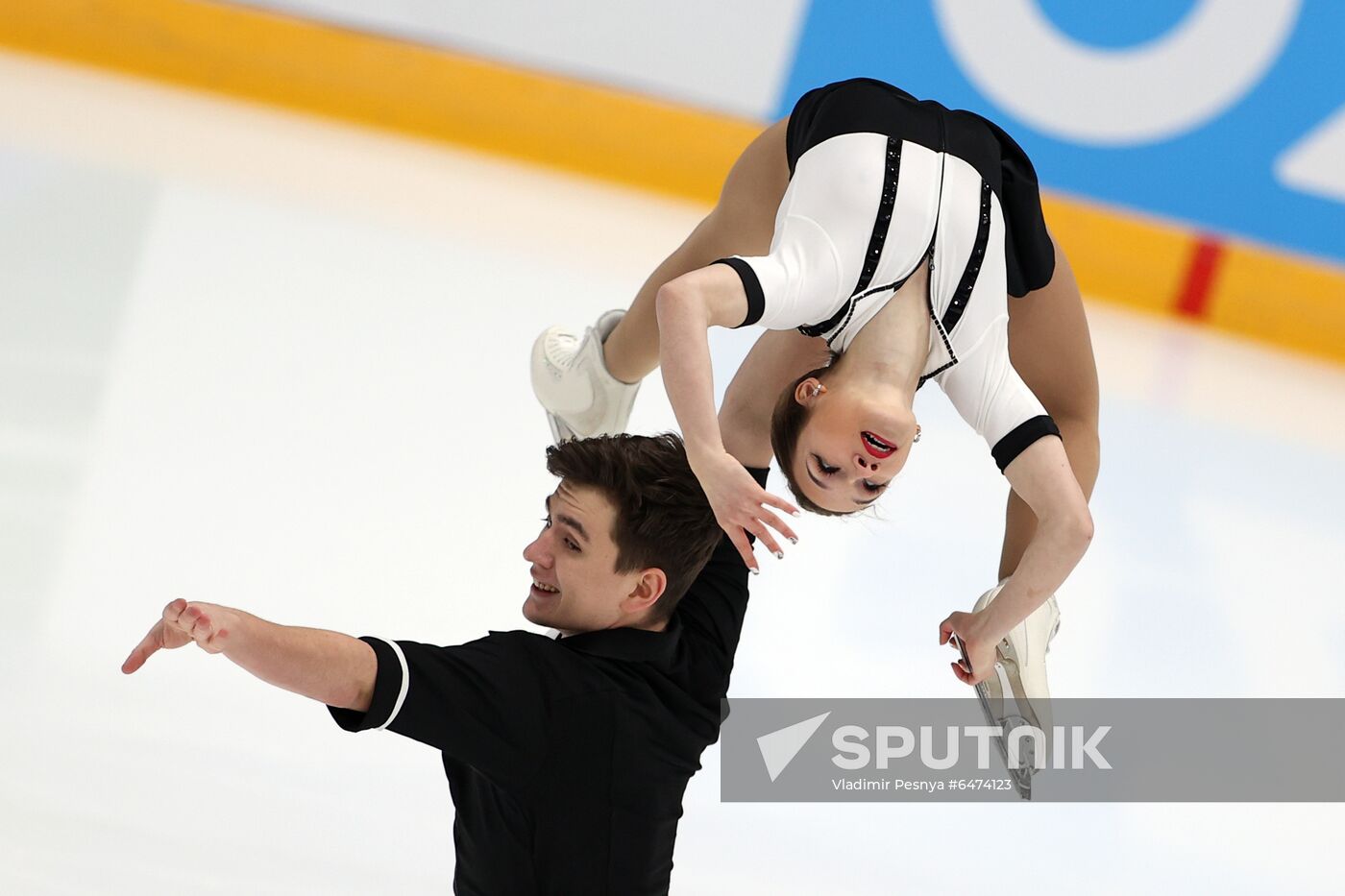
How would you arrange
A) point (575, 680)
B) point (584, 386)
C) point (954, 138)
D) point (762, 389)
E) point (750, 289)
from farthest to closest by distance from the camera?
point (584, 386)
point (762, 389)
point (954, 138)
point (750, 289)
point (575, 680)

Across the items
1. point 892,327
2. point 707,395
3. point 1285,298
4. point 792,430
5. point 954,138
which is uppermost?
point 1285,298

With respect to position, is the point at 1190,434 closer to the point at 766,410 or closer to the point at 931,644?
the point at 931,644

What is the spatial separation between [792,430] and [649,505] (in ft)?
1.43

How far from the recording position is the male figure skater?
164 centimetres

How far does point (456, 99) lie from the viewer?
6.22 m

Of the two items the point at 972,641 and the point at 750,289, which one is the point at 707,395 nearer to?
the point at 750,289

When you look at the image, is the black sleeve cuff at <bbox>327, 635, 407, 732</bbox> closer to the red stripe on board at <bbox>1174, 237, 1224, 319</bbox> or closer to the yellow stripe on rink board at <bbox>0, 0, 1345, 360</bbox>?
the yellow stripe on rink board at <bbox>0, 0, 1345, 360</bbox>

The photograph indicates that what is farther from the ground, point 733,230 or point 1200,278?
point 1200,278

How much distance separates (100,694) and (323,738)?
334mm

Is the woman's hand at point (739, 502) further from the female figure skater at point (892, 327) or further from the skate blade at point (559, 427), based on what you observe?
the skate blade at point (559, 427)

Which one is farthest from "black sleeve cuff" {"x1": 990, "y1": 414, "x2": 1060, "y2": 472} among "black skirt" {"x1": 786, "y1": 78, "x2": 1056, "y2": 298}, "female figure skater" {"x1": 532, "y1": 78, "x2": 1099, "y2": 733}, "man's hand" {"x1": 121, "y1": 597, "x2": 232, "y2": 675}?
"man's hand" {"x1": 121, "y1": 597, "x2": 232, "y2": 675}

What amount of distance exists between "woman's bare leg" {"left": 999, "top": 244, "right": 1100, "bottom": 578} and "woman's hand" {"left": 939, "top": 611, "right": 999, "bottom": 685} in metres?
0.30

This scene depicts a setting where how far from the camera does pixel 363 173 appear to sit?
566 centimetres

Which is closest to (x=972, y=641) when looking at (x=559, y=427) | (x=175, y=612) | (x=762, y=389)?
(x=762, y=389)
